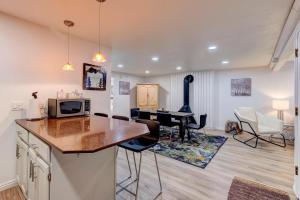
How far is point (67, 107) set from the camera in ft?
8.24

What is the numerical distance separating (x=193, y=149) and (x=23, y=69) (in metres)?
3.57

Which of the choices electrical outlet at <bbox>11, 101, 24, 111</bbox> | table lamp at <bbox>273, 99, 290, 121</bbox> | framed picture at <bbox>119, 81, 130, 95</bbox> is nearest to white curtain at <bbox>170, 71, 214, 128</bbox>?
table lamp at <bbox>273, 99, 290, 121</bbox>

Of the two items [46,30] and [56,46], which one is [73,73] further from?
[46,30]

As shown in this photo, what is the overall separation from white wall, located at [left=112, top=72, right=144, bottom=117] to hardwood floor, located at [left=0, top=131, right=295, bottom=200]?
3.52 meters

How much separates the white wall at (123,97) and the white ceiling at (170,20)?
3.65 meters

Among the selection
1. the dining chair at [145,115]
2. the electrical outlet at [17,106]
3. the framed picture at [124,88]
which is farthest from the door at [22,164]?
the framed picture at [124,88]

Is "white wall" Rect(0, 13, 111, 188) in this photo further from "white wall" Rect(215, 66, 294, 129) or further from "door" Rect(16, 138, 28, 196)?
"white wall" Rect(215, 66, 294, 129)

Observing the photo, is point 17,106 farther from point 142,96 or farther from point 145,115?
point 142,96

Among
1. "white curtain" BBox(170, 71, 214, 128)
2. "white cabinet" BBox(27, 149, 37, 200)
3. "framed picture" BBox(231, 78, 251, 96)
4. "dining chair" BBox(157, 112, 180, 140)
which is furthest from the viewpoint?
"white curtain" BBox(170, 71, 214, 128)

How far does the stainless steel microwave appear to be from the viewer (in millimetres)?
2370

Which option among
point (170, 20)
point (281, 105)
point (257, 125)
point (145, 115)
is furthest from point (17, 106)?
point (281, 105)

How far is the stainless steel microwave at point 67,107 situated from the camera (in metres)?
2.37

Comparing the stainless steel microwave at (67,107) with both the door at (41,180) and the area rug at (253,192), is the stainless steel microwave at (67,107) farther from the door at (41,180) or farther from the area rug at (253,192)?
the area rug at (253,192)

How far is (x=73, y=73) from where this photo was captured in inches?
112
